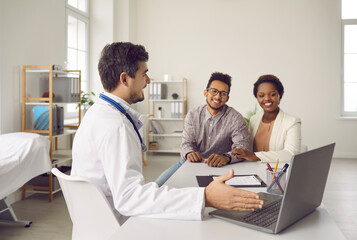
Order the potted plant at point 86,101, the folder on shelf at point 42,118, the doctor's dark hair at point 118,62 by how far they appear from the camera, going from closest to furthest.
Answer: the doctor's dark hair at point 118,62, the folder on shelf at point 42,118, the potted plant at point 86,101

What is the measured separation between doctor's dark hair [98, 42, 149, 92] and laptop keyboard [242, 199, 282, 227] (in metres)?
0.71

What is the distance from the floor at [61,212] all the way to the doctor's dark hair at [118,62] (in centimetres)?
172

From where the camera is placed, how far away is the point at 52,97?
3615 millimetres

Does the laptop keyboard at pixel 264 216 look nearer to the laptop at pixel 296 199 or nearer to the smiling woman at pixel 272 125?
the laptop at pixel 296 199

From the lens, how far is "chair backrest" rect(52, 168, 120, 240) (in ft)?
3.95

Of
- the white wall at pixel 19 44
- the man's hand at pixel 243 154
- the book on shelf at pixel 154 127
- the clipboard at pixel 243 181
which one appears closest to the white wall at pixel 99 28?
the book on shelf at pixel 154 127

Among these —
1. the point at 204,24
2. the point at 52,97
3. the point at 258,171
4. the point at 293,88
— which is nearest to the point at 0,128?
the point at 52,97

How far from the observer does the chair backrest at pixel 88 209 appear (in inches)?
47.4

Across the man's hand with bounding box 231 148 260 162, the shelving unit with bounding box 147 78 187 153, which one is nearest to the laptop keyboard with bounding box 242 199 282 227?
the man's hand with bounding box 231 148 260 162

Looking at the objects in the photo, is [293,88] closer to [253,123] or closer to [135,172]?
[253,123]

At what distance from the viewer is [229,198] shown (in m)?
1.09

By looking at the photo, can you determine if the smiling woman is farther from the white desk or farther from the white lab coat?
the white lab coat

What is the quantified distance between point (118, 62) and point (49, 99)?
242 centimetres

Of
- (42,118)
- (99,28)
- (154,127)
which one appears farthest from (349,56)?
(42,118)
